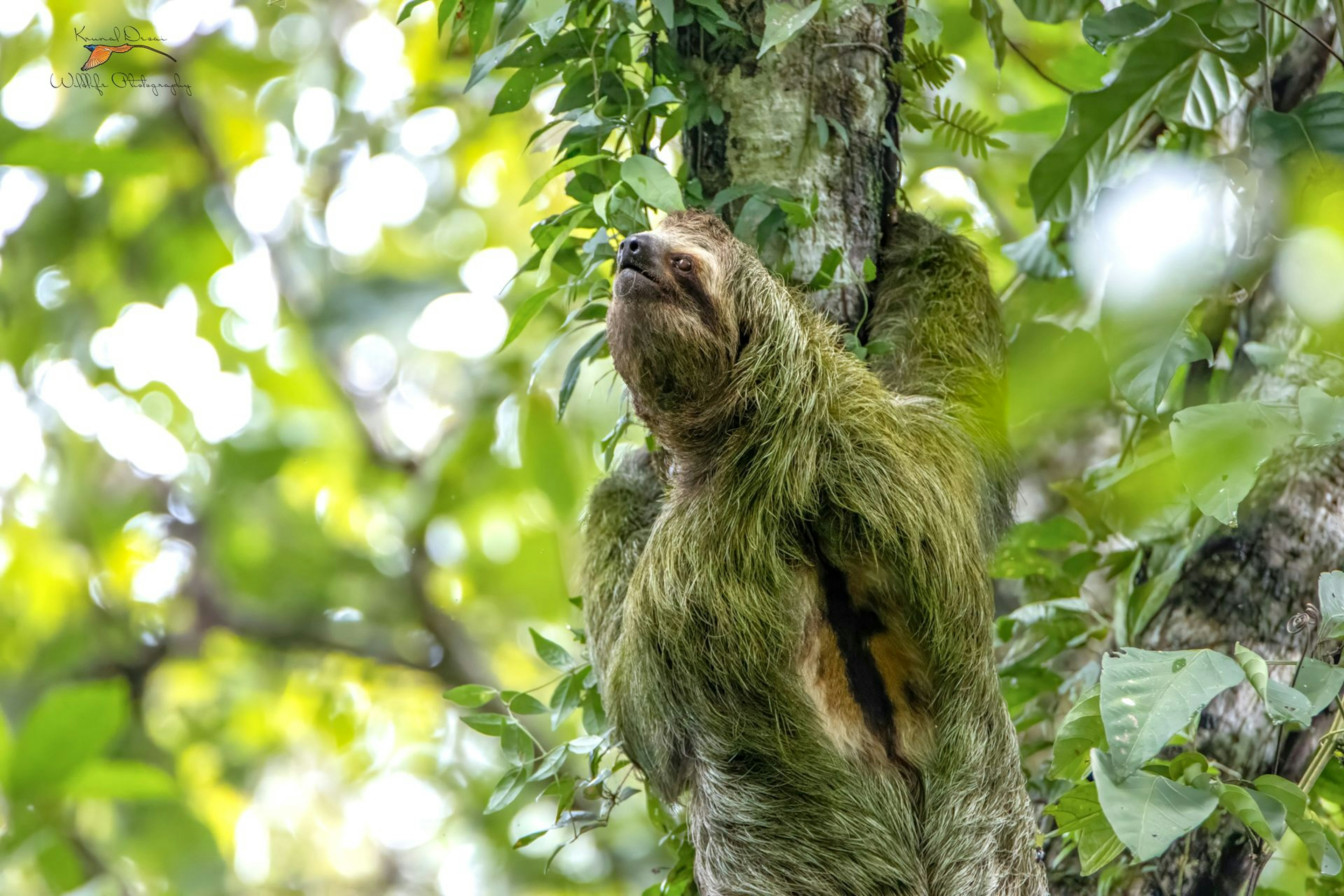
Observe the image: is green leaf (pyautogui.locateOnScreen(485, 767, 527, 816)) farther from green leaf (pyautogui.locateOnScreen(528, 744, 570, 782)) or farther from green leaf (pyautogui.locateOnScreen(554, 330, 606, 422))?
green leaf (pyautogui.locateOnScreen(554, 330, 606, 422))

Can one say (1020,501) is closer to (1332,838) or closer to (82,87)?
(1332,838)

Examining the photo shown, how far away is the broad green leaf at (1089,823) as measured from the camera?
3643 millimetres

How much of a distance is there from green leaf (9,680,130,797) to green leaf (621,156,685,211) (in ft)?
10.6

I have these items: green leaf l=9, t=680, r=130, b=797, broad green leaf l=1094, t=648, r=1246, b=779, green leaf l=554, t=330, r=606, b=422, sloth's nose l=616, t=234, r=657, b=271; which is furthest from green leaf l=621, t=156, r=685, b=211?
green leaf l=9, t=680, r=130, b=797

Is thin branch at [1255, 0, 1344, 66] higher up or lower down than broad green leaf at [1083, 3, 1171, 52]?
higher up

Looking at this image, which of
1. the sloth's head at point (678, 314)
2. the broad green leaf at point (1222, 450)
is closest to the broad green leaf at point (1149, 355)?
the broad green leaf at point (1222, 450)

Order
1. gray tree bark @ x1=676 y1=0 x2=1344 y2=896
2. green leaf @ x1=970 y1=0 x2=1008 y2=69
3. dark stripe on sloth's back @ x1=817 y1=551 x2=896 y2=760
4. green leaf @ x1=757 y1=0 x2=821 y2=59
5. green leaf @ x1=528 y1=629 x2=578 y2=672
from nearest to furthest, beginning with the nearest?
green leaf @ x1=757 y1=0 x2=821 y2=59, dark stripe on sloth's back @ x1=817 y1=551 x2=896 y2=760, gray tree bark @ x1=676 y1=0 x2=1344 y2=896, green leaf @ x1=528 y1=629 x2=578 y2=672, green leaf @ x1=970 y1=0 x2=1008 y2=69

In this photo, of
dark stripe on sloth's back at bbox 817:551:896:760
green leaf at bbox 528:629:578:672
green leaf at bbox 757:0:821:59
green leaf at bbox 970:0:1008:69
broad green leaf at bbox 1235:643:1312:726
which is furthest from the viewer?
green leaf at bbox 970:0:1008:69

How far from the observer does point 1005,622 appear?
17.5 feet

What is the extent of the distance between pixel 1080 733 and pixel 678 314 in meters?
1.82

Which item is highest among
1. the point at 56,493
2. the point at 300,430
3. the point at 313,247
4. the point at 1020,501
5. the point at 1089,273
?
the point at 1089,273

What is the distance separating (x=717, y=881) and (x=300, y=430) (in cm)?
594

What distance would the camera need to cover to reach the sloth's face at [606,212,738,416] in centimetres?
405

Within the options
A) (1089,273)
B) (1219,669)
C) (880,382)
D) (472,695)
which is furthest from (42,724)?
(1089,273)
